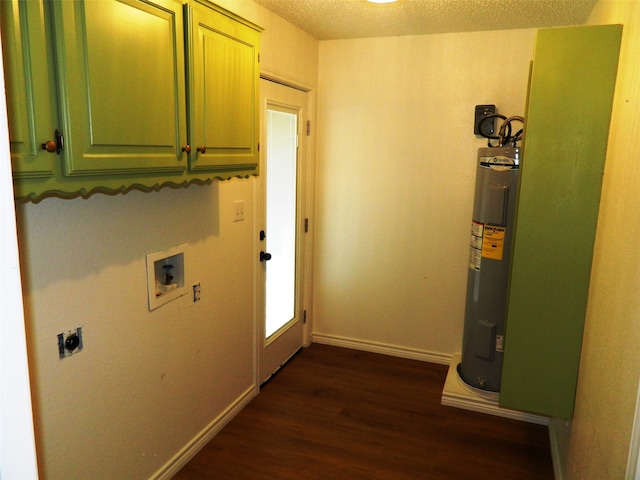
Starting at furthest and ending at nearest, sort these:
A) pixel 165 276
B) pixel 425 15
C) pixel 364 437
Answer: pixel 425 15 → pixel 364 437 → pixel 165 276

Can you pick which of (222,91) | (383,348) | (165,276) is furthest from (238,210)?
(383,348)

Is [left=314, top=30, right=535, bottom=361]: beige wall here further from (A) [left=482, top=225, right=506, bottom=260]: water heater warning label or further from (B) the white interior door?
(A) [left=482, top=225, right=506, bottom=260]: water heater warning label

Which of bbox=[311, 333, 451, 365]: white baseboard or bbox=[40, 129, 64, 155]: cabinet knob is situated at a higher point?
bbox=[40, 129, 64, 155]: cabinet knob

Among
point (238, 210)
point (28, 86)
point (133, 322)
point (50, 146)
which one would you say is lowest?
point (133, 322)

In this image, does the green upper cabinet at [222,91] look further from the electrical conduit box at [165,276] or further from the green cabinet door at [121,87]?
the electrical conduit box at [165,276]

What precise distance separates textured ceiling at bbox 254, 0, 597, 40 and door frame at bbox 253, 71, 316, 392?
Result: 0.41 m

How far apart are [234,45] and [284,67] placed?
115 cm

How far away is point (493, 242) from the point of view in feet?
9.71

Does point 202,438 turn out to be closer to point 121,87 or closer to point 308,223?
point 308,223

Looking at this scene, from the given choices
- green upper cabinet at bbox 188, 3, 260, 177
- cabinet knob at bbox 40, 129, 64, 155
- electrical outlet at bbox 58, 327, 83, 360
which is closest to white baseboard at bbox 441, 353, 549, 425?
green upper cabinet at bbox 188, 3, 260, 177

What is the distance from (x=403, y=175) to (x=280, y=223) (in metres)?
0.97

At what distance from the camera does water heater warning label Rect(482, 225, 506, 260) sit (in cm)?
294

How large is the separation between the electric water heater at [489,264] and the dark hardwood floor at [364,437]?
1.08 ft

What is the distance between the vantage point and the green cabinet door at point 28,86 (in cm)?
112
